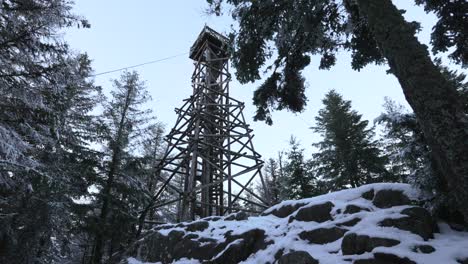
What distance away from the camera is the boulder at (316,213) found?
5484 mm

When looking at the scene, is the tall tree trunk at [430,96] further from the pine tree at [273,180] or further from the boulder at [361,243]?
the pine tree at [273,180]

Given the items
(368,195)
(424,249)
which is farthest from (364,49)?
(424,249)

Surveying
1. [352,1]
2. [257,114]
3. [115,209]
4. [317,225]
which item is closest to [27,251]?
[115,209]

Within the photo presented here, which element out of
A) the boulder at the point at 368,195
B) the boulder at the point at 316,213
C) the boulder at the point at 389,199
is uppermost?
the boulder at the point at 368,195

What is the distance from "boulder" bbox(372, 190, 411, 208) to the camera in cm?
470

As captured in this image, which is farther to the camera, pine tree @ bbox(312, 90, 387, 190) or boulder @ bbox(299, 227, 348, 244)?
pine tree @ bbox(312, 90, 387, 190)

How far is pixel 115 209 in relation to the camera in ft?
40.0

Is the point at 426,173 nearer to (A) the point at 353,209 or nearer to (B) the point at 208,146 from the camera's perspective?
(A) the point at 353,209

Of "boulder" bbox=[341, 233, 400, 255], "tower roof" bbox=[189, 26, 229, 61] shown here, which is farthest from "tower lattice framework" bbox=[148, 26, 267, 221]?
"boulder" bbox=[341, 233, 400, 255]

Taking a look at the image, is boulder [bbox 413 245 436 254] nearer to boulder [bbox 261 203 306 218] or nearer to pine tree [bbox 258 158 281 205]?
boulder [bbox 261 203 306 218]

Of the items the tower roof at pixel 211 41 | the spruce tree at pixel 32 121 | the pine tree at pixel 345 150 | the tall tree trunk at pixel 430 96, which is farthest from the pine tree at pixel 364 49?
the pine tree at pixel 345 150

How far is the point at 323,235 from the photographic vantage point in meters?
5.00

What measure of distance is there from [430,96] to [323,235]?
2.86 metres

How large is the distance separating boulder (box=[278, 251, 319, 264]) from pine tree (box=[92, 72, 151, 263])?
348 inches
